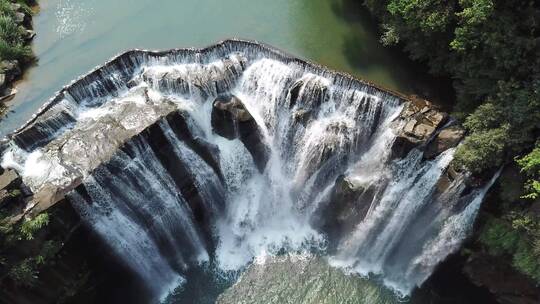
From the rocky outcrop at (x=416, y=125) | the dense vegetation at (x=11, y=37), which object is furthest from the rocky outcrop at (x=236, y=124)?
the dense vegetation at (x=11, y=37)

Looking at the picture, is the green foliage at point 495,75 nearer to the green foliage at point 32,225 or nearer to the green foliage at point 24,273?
the green foliage at point 32,225

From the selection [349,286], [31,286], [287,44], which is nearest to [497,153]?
[349,286]

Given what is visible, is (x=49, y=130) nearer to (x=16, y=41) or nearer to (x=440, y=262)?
(x=16, y=41)

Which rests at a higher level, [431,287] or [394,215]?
[394,215]

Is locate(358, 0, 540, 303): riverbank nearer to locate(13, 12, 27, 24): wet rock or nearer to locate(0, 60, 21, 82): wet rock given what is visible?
locate(0, 60, 21, 82): wet rock

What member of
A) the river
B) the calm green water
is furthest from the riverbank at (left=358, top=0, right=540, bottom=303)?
the calm green water
